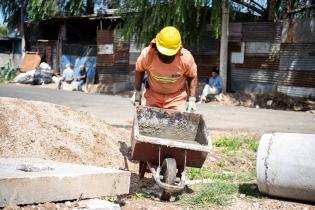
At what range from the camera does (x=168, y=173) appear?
4.92m

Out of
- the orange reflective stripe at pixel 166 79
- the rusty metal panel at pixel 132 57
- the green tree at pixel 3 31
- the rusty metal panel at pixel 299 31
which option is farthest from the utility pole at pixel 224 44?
the green tree at pixel 3 31

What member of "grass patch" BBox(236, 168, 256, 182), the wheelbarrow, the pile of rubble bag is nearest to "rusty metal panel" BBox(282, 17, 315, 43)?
"grass patch" BBox(236, 168, 256, 182)

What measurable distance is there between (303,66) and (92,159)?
11566 mm

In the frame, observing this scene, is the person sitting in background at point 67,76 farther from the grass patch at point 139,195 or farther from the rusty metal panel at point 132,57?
the grass patch at point 139,195

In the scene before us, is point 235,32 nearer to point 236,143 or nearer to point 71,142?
point 236,143

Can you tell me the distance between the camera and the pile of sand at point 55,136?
19.0 feet

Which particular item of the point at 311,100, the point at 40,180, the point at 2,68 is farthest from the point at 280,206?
the point at 2,68

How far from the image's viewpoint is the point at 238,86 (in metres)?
18.0

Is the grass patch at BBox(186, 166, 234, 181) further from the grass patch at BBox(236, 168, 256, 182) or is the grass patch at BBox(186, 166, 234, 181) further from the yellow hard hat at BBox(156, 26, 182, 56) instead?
the yellow hard hat at BBox(156, 26, 182, 56)

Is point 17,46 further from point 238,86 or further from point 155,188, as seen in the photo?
point 155,188

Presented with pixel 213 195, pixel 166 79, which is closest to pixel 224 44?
pixel 166 79

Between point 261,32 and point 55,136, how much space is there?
490 inches

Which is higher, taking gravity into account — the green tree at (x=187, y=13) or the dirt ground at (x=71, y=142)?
the green tree at (x=187, y=13)

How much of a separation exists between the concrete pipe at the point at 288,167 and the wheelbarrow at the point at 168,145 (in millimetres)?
628
